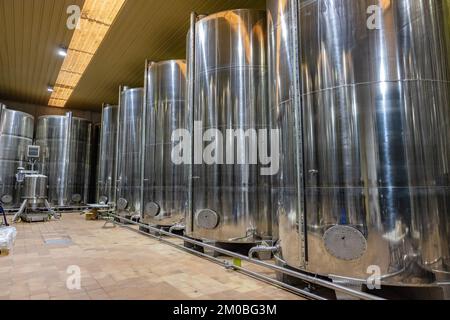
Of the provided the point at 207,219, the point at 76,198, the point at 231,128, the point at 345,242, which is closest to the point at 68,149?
the point at 76,198

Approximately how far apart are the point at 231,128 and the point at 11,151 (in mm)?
11146

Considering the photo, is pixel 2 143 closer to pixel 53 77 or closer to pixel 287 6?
pixel 53 77

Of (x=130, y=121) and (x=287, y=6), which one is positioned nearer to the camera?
(x=287, y=6)

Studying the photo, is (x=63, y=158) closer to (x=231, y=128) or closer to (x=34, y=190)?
(x=34, y=190)

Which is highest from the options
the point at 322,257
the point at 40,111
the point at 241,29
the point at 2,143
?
the point at 40,111

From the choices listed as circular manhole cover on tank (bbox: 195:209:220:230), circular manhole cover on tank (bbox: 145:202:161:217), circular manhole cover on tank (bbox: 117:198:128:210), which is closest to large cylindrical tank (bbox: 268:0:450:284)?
circular manhole cover on tank (bbox: 195:209:220:230)

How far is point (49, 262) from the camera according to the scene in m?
4.36

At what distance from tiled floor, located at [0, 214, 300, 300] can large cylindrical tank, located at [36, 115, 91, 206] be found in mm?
7473

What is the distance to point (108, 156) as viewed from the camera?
38.3 ft

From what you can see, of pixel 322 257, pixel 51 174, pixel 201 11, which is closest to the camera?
pixel 322 257

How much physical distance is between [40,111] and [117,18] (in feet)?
34.8
